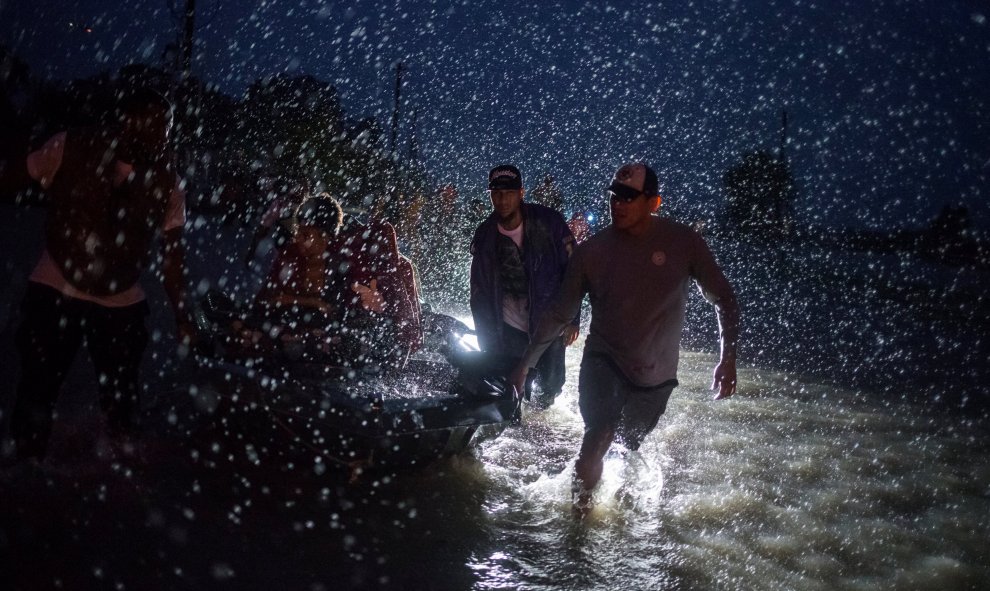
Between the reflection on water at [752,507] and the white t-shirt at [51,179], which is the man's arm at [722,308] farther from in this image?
the white t-shirt at [51,179]

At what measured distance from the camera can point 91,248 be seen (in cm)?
382

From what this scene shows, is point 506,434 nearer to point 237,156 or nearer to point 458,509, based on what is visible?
point 458,509

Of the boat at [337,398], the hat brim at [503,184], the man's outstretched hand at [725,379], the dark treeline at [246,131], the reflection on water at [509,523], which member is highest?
the dark treeline at [246,131]

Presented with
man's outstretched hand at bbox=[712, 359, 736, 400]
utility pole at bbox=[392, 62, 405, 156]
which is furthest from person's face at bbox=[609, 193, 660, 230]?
utility pole at bbox=[392, 62, 405, 156]

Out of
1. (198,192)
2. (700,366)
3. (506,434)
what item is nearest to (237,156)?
(198,192)

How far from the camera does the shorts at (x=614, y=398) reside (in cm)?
433

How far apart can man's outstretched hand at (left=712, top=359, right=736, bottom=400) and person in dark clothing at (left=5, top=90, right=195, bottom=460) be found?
2.89 m

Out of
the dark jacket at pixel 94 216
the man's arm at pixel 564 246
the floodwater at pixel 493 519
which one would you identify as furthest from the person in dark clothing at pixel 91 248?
the man's arm at pixel 564 246

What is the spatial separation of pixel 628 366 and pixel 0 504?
314cm

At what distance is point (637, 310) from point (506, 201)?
71.6 inches

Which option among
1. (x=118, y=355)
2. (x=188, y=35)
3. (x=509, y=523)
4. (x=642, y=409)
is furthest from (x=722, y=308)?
(x=188, y=35)

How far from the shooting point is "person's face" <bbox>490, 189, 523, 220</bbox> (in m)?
5.73

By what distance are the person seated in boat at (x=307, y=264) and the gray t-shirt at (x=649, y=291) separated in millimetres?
1896

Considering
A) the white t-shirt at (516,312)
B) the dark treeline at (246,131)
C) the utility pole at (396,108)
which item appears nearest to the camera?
the white t-shirt at (516,312)
